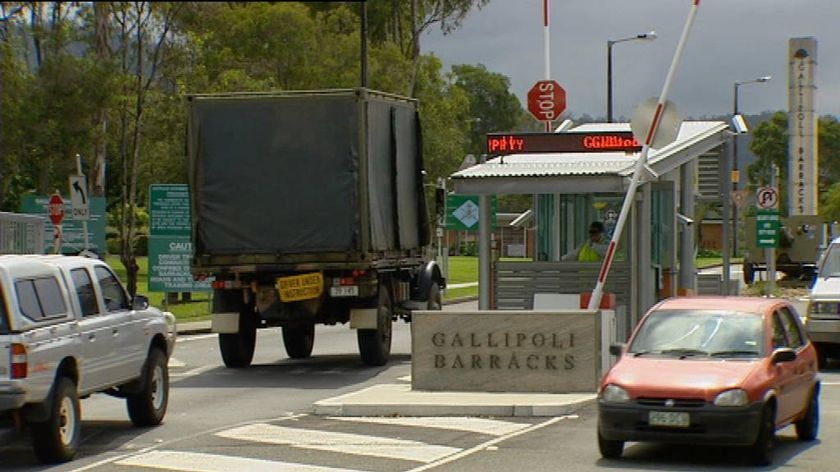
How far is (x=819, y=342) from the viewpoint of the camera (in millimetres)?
23688

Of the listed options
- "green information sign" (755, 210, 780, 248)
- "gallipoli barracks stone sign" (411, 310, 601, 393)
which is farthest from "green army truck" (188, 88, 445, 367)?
"green information sign" (755, 210, 780, 248)

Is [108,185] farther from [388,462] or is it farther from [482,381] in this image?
[388,462]

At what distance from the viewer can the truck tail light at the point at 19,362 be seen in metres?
13.8

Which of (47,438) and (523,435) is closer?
(47,438)

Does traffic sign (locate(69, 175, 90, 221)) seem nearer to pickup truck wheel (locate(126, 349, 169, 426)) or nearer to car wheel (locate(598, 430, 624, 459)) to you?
pickup truck wheel (locate(126, 349, 169, 426))

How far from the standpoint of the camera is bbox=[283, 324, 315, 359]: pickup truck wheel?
26.4 m

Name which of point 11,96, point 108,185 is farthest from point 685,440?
point 108,185

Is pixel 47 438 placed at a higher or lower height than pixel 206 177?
lower

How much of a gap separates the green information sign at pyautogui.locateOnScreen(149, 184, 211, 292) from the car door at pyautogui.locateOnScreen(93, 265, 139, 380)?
1923cm

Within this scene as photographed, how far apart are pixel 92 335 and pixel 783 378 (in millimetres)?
6532

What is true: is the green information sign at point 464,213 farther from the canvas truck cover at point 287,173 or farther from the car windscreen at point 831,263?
the canvas truck cover at point 287,173

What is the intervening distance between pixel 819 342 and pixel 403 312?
6.32 metres

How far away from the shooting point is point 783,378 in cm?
1438

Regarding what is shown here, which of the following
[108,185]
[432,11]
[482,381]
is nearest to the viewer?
[482,381]
